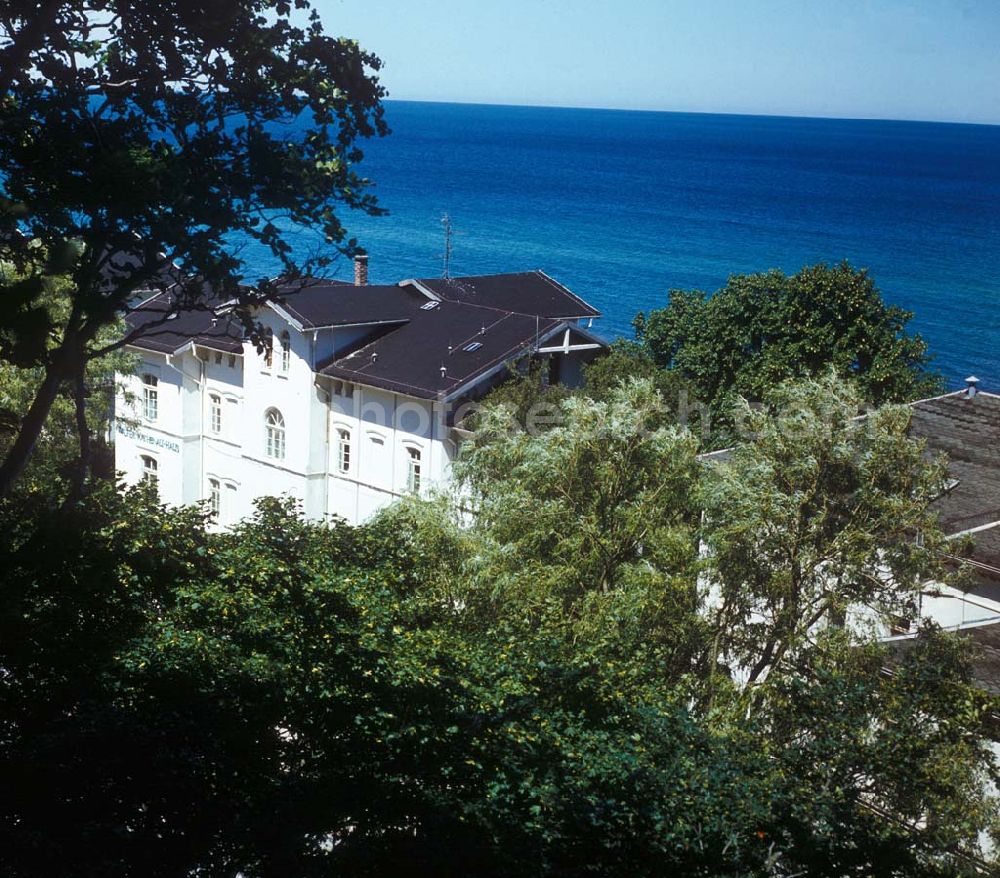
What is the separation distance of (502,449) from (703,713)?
5.17 m

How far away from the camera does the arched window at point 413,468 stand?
27.4 m

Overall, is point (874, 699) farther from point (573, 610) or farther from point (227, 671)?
point (227, 671)

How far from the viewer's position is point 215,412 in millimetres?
32219

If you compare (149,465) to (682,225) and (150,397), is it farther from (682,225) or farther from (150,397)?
(682,225)

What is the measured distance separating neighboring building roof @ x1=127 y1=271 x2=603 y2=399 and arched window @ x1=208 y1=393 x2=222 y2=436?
167 cm

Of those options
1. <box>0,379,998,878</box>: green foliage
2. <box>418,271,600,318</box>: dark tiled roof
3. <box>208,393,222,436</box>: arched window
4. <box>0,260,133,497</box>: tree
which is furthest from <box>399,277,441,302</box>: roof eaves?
<box>0,379,998,878</box>: green foliage

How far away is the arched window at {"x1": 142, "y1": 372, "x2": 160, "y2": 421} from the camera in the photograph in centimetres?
3300

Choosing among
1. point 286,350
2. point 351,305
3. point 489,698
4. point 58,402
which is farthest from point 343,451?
point 489,698

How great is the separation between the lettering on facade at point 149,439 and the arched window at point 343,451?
5.86m

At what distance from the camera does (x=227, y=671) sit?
443 inches

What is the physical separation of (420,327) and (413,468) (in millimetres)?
3880

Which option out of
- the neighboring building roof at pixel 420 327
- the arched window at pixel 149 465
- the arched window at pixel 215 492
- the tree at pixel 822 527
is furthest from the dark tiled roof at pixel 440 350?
the tree at pixel 822 527

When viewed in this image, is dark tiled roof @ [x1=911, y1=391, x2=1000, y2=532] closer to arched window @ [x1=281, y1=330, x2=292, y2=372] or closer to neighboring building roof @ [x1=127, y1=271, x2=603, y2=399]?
neighboring building roof @ [x1=127, y1=271, x2=603, y2=399]

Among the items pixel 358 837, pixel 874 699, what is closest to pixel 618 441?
pixel 874 699
